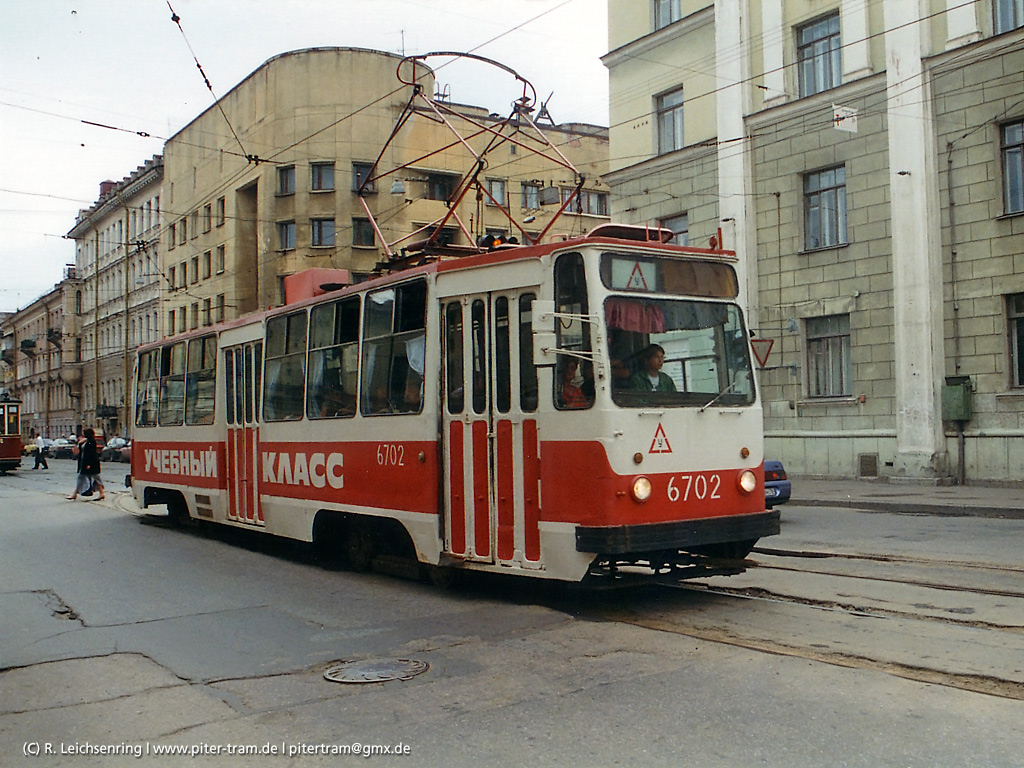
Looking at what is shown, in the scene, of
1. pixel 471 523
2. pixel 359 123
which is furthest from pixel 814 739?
pixel 359 123

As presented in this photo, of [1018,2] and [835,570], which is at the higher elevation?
[1018,2]

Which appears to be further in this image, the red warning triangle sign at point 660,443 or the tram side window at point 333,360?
the tram side window at point 333,360

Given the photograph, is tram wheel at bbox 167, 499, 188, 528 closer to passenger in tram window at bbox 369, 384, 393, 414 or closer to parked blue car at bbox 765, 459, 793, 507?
passenger in tram window at bbox 369, 384, 393, 414

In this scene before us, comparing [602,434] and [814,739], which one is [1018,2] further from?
[814,739]

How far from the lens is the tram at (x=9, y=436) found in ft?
137

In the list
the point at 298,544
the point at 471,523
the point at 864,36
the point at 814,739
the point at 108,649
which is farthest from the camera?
the point at 864,36

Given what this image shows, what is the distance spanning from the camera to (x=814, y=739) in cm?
474

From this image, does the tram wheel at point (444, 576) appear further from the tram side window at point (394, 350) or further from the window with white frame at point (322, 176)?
the window with white frame at point (322, 176)

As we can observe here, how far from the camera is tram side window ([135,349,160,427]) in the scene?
16.6 meters

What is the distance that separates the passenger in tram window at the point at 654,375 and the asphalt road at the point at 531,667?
173 centimetres

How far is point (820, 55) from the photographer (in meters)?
23.8

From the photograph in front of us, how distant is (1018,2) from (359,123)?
31.8 meters

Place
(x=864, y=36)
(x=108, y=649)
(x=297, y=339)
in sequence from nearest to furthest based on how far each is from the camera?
(x=108, y=649), (x=297, y=339), (x=864, y=36)

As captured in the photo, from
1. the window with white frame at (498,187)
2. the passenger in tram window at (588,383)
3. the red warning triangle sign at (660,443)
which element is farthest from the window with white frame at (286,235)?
the red warning triangle sign at (660,443)
